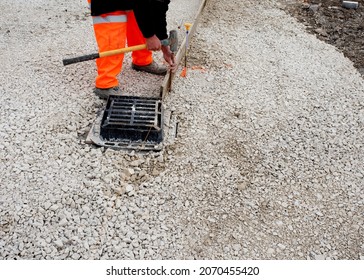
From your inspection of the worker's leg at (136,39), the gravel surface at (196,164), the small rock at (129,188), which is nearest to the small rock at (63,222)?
the gravel surface at (196,164)

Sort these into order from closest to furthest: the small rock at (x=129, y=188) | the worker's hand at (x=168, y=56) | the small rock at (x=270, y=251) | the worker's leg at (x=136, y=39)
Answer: the small rock at (x=270, y=251), the small rock at (x=129, y=188), the worker's hand at (x=168, y=56), the worker's leg at (x=136, y=39)

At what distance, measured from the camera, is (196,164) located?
347cm

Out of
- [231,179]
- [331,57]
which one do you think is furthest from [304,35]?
[231,179]

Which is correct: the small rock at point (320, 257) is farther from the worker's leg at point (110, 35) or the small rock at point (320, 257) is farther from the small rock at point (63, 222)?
the worker's leg at point (110, 35)

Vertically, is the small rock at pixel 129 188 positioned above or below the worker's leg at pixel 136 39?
below

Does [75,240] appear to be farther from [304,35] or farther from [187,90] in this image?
[304,35]

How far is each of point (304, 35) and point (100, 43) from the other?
3959 millimetres

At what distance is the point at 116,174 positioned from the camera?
128 inches

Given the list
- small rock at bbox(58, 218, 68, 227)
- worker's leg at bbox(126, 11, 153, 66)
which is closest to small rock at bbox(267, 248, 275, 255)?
small rock at bbox(58, 218, 68, 227)

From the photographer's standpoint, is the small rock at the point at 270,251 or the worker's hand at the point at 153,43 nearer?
the small rock at the point at 270,251

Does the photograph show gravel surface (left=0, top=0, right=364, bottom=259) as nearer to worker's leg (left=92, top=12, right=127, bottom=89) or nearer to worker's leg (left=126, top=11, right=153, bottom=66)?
worker's leg (left=126, top=11, right=153, bottom=66)

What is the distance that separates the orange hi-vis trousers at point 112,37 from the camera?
3543 millimetres

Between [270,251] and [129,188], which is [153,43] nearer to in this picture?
[129,188]

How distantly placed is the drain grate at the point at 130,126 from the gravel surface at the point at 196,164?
17cm
